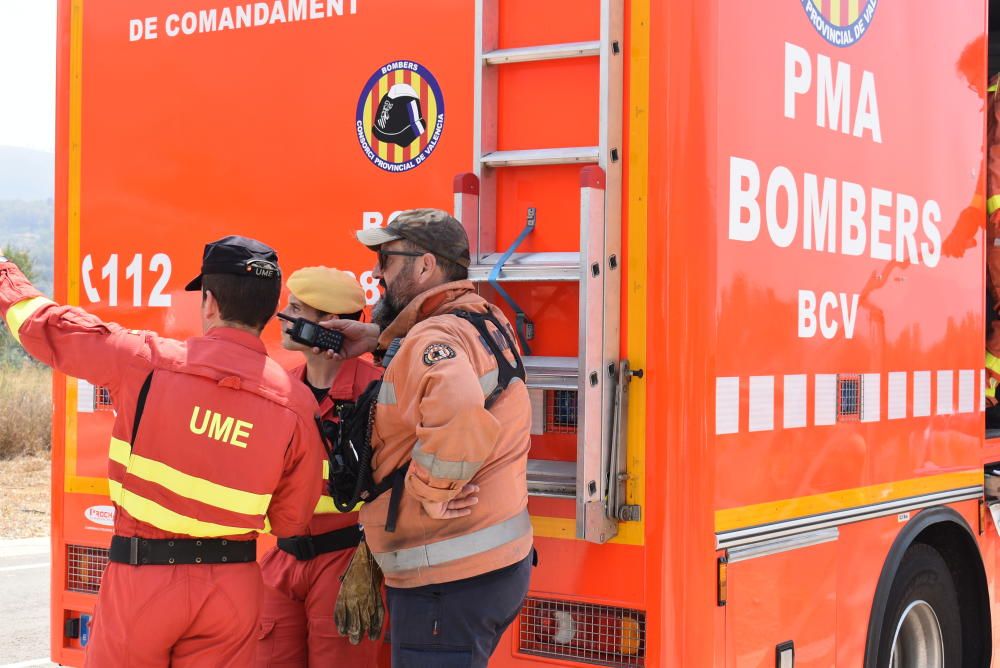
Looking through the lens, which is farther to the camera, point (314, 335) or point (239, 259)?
point (314, 335)

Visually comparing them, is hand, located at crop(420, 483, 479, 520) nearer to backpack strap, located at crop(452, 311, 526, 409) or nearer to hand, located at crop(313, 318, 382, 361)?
backpack strap, located at crop(452, 311, 526, 409)

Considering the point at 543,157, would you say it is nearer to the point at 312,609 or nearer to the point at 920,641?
the point at 312,609

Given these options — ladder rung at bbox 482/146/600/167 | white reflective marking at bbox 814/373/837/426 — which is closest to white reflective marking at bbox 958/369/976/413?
white reflective marking at bbox 814/373/837/426

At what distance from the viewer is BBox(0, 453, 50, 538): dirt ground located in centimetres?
1123

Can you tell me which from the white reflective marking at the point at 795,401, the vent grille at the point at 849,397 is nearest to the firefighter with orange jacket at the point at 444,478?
the white reflective marking at the point at 795,401

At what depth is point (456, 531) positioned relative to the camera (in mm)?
3084

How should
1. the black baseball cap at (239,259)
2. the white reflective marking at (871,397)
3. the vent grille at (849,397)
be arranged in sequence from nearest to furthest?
the black baseball cap at (239,259)
the vent grille at (849,397)
the white reflective marking at (871,397)

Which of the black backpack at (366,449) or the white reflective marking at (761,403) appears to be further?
the white reflective marking at (761,403)

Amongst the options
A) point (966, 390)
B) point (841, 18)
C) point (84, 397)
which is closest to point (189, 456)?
point (84, 397)

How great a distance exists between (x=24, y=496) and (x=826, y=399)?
34.8 ft

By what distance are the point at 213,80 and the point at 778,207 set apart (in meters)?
1.94

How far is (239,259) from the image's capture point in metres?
3.02

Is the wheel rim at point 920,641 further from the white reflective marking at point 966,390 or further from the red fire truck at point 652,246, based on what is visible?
the white reflective marking at point 966,390

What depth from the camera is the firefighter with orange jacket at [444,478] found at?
9.72 ft
